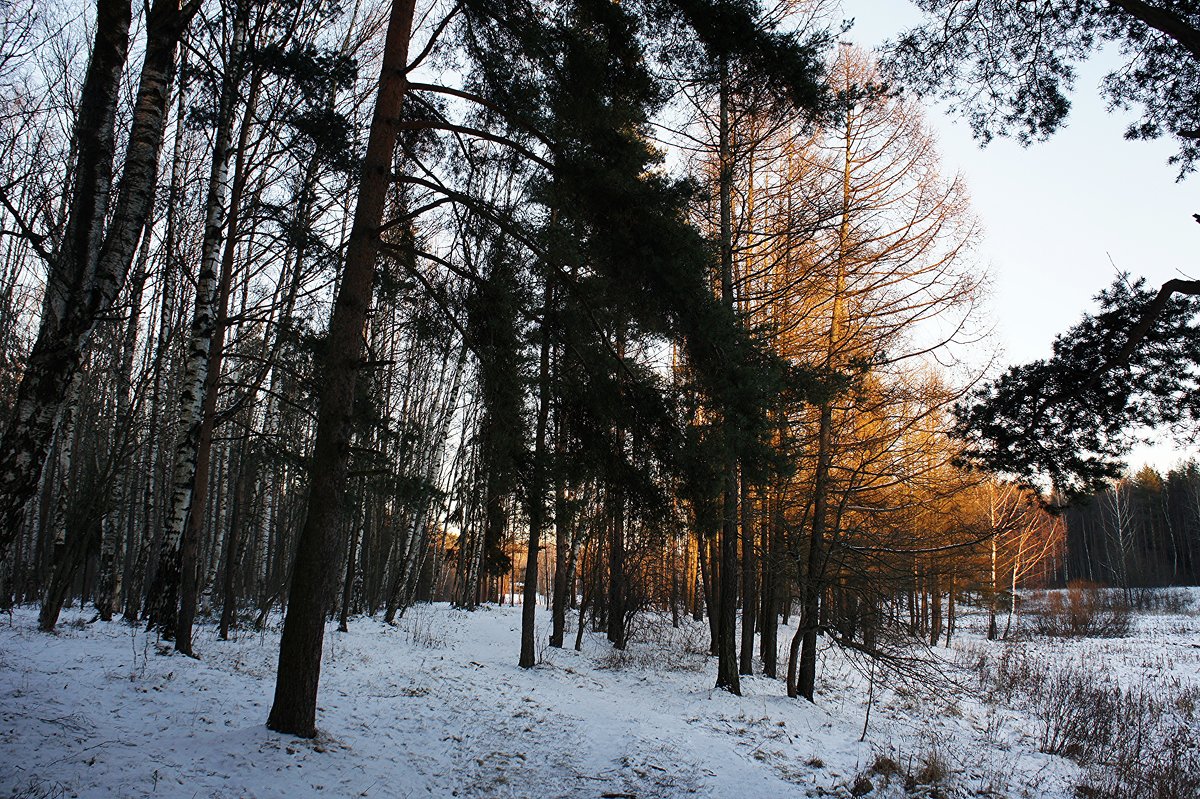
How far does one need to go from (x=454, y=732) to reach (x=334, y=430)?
11.5ft

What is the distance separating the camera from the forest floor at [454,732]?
4195 millimetres

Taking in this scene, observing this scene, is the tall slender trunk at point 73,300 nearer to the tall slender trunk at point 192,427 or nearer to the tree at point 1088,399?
the tall slender trunk at point 192,427

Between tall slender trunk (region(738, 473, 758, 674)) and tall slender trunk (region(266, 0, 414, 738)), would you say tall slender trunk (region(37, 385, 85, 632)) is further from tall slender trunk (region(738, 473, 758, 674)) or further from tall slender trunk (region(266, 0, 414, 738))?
tall slender trunk (region(738, 473, 758, 674))

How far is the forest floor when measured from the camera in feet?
13.8

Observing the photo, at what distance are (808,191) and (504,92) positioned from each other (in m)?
5.90

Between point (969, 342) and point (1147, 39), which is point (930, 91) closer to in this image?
point (1147, 39)

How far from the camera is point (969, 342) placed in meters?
9.29

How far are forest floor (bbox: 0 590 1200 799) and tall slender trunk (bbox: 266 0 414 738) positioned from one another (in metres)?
0.43

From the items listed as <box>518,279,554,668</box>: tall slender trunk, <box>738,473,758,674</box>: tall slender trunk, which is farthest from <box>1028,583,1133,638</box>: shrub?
<box>518,279,554,668</box>: tall slender trunk

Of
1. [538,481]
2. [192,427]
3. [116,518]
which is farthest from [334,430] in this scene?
[116,518]

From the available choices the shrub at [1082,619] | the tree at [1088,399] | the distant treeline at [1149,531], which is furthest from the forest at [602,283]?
the distant treeline at [1149,531]

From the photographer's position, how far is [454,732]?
251 inches

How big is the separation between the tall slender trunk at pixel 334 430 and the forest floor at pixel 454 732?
43 cm

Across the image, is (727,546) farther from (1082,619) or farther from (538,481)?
(1082,619)
